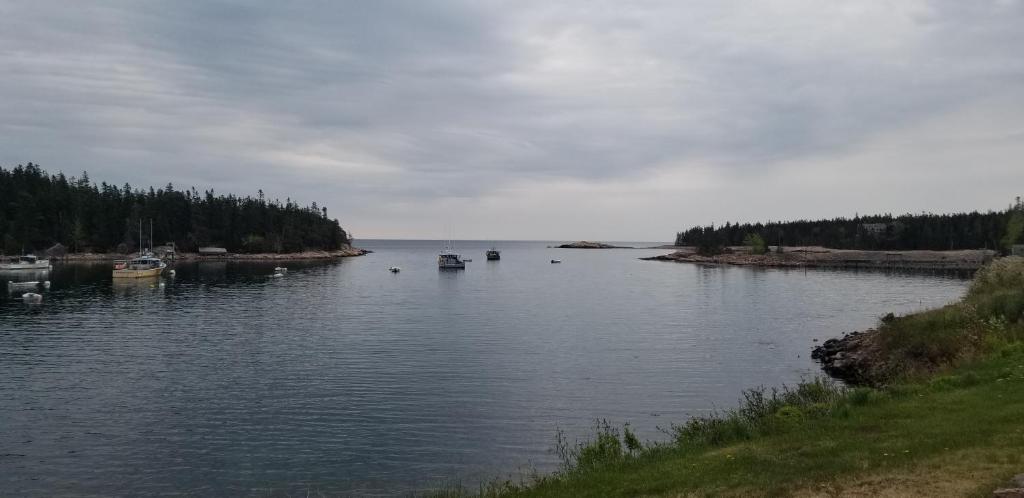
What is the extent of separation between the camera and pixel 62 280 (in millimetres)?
112000

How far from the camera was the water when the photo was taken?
23.6m

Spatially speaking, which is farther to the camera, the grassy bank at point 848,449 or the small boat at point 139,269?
the small boat at point 139,269

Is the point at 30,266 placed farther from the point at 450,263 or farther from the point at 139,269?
the point at 450,263

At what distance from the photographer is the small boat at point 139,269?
116 meters

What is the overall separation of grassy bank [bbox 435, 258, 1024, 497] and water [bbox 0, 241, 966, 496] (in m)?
6.18

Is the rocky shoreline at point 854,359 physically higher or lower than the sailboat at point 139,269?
lower

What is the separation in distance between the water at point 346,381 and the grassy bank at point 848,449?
618 centimetres

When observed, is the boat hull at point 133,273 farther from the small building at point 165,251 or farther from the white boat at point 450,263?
the small building at point 165,251

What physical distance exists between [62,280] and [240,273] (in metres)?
32.8

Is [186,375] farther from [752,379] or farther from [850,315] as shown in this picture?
[850,315]

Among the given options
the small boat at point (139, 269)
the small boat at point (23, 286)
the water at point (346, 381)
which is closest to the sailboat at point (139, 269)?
the small boat at point (139, 269)

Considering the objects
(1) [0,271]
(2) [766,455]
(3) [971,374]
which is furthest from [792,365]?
(1) [0,271]

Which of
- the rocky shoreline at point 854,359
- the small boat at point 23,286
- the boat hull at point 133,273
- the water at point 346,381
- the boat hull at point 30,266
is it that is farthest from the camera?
the boat hull at point 30,266

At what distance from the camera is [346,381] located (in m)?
37.3
